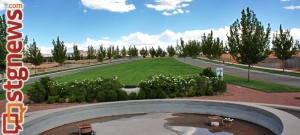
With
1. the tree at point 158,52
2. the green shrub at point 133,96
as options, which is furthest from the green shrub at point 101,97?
the tree at point 158,52

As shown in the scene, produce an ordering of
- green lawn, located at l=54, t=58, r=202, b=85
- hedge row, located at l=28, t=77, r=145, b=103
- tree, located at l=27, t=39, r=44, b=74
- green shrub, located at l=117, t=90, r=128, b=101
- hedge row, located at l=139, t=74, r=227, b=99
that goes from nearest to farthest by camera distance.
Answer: green shrub, located at l=117, t=90, r=128, b=101, hedge row, located at l=28, t=77, r=145, b=103, hedge row, located at l=139, t=74, r=227, b=99, green lawn, located at l=54, t=58, r=202, b=85, tree, located at l=27, t=39, r=44, b=74

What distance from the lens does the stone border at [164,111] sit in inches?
473

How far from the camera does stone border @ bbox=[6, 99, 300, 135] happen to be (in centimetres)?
1201

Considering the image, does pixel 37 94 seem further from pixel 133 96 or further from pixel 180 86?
pixel 180 86

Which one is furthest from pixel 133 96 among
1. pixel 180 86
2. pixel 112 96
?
pixel 180 86

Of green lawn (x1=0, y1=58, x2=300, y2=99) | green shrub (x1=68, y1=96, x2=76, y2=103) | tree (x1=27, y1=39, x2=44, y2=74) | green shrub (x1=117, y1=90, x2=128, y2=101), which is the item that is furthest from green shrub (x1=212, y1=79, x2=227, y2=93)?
tree (x1=27, y1=39, x2=44, y2=74)

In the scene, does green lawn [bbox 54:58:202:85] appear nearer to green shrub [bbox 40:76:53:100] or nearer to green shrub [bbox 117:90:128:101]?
green shrub [bbox 117:90:128:101]

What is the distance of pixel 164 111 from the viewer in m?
16.8

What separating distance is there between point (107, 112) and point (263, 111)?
8029 mm

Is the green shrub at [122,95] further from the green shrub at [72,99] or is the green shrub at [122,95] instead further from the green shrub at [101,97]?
the green shrub at [72,99]

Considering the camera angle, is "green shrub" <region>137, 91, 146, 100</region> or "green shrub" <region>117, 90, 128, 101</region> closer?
"green shrub" <region>117, 90, 128, 101</region>

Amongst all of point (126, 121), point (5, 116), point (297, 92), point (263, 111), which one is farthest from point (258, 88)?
point (5, 116)

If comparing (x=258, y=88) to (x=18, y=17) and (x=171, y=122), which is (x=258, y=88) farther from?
(x=18, y=17)

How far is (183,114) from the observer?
16172 millimetres
